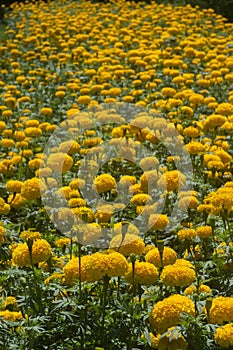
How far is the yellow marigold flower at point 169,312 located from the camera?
2.03 m

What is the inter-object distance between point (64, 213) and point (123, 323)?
771 mm

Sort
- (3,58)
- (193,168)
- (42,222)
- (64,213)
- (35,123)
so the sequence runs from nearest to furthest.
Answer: (64,213) → (42,222) → (193,168) → (35,123) → (3,58)

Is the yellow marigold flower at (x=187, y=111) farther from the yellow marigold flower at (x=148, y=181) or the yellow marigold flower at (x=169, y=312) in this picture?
the yellow marigold flower at (x=169, y=312)

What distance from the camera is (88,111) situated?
5691mm

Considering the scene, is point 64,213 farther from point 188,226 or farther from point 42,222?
point 42,222

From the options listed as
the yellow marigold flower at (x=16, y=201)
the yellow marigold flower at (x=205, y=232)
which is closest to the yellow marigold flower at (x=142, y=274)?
the yellow marigold flower at (x=205, y=232)

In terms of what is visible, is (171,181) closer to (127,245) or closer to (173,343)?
(127,245)

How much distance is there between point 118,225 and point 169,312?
622 millimetres

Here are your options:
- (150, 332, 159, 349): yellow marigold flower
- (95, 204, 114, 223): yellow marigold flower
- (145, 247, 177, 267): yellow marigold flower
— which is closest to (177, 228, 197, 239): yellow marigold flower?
(145, 247, 177, 267): yellow marigold flower

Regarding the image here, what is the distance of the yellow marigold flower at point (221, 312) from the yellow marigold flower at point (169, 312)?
8 centimetres

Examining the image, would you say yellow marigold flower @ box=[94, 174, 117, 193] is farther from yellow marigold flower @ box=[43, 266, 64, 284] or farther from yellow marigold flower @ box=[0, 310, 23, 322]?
yellow marigold flower @ box=[0, 310, 23, 322]

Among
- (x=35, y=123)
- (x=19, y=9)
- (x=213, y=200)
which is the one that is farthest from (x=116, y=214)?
(x=19, y=9)

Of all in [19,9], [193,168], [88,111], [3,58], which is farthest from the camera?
[19,9]

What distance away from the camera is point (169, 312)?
204cm
